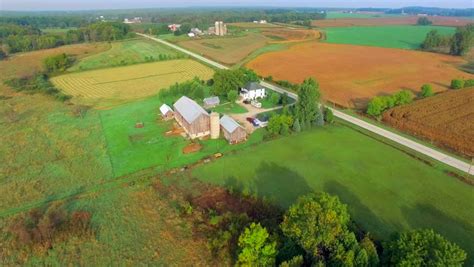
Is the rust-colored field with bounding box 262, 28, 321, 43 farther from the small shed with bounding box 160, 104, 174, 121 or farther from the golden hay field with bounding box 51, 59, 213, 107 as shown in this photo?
the small shed with bounding box 160, 104, 174, 121

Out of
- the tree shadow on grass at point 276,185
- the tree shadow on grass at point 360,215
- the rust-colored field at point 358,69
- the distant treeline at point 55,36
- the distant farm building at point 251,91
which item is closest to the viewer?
the tree shadow on grass at point 360,215

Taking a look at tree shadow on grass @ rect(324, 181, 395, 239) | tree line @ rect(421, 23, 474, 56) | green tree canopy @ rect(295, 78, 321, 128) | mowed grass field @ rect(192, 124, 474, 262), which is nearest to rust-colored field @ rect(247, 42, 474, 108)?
tree line @ rect(421, 23, 474, 56)

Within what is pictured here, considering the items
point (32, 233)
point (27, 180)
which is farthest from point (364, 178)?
point (27, 180)

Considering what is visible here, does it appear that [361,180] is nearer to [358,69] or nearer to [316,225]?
[316,225]

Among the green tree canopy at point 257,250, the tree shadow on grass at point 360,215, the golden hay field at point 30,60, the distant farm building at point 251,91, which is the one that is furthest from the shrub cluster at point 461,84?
the golden hay field at point 30,60

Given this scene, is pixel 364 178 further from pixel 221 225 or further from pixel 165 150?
pixel 165 150

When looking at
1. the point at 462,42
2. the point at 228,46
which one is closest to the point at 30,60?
the point at 228,46

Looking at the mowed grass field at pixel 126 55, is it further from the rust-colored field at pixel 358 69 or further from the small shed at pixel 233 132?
the small shed at pixel 233 132
